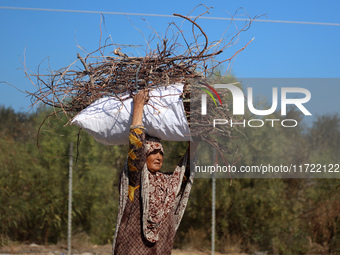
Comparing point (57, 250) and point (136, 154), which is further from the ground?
point (136, 154)

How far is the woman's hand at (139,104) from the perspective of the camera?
3.50m

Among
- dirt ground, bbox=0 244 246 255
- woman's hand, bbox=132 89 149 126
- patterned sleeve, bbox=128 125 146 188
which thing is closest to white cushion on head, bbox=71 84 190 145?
woman's hand, bbox=132 89 149 126

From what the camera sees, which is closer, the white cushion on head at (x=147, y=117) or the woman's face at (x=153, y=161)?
the white cushion on head at (x=147, y=117)

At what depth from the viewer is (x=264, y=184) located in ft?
32.8

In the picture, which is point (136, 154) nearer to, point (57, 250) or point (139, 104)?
point (139, 104)

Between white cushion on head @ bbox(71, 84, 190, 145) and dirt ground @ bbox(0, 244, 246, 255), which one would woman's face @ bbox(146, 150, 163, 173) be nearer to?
white cushion on head @ bbox(71, 84, 190, 145)

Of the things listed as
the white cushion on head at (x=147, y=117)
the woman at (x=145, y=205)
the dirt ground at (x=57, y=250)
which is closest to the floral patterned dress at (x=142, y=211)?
the woman at (x=145, y=205)

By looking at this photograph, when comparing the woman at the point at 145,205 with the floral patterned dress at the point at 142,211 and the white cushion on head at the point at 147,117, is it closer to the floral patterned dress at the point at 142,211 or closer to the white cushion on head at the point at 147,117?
the floral patterned dress at the point at 142,211

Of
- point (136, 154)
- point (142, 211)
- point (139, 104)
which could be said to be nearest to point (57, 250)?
point (142, 211)

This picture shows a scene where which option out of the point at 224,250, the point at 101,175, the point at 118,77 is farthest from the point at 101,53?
the point at 224,250

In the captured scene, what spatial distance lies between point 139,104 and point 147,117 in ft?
0.43

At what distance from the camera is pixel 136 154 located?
354 centimetres

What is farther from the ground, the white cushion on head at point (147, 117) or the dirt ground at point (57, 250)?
the white cushion on head at point (147, 117)

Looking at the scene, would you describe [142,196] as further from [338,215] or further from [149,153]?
[338,215]
